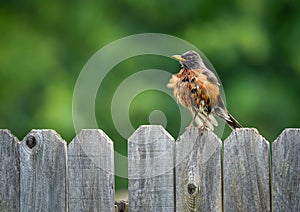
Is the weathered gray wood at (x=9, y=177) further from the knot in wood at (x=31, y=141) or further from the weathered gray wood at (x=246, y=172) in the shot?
the weathered gray wood at (x=246, y=172)

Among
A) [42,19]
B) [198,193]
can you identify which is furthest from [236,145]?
[42,19]

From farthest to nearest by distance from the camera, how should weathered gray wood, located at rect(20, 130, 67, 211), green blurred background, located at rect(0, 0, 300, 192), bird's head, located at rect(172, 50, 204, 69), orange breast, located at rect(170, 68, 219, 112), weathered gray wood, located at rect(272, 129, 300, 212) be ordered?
green blurred background, located at rect(0, 0, 300, 192), bird's head, located at rect(172, 50, 204, 69), orange breast, located at rect(170, 68, 219, 112), weathered gray wood, located at rect(20, 130, 67, 211), weathered gray wood, located at rect(272, 129, 300, 212)

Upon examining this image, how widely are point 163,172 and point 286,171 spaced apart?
26.0 inches

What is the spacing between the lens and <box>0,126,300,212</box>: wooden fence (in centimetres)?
408

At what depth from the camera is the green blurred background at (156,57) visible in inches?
405

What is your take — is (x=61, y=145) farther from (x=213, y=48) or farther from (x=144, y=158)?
(x=213, y=48)

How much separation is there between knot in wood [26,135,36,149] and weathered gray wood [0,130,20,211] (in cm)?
7

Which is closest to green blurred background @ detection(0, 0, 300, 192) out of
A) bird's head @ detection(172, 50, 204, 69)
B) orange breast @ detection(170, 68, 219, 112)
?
bird's head @ detection(172, 50, 204, 69)

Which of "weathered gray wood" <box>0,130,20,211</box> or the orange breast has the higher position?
the orange breast

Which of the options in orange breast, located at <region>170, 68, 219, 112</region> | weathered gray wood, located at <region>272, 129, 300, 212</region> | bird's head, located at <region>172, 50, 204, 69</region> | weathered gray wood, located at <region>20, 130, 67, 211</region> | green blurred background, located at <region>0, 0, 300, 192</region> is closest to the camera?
weathered gray wood, located at <region>272, 129, 300, 212</region>

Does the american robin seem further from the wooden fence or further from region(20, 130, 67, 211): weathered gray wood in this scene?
region(20, 130, 67, 211): weathered gray wood

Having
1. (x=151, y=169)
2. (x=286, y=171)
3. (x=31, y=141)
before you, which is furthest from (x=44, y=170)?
(x=286, y=171)

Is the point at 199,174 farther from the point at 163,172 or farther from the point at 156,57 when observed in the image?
the point at 156,57

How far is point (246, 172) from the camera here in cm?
409
